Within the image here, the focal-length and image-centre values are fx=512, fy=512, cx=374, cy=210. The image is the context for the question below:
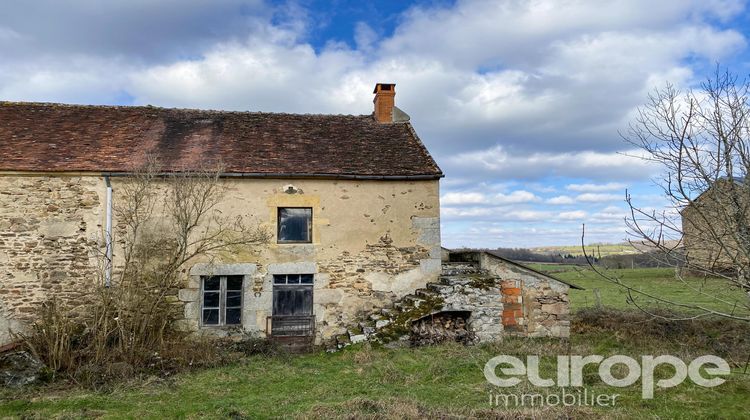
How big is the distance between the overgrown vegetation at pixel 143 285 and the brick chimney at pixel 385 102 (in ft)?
18.5

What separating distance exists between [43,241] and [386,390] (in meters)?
8.39

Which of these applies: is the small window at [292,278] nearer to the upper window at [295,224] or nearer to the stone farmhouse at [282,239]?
the stone farmhouse at [282,239]

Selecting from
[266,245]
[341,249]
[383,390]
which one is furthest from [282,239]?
[383,390]

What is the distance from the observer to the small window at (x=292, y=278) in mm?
12141

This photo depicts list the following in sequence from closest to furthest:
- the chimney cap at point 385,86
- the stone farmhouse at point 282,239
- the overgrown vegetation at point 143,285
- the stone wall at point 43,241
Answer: the overgrown vegetation at point 143,285, the stone wall at point 43,241, the stone farmhouse at point 282,239, the chimney cap at point 385,86

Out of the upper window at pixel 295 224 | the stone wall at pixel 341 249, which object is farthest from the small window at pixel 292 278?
the upper window at pixel 295 224

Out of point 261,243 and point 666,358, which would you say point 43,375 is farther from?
point 666,358

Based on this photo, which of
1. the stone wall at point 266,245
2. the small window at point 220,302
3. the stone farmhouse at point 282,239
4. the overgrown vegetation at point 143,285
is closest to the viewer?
the overgrown vegetation at point 143,285

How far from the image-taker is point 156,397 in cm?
789

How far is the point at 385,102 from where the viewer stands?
610 inches

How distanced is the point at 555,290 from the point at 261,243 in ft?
23.5

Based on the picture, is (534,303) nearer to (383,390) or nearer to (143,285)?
(383,390)

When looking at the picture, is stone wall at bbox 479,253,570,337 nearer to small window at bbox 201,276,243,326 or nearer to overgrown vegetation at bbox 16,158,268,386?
overgrown vegetation at bbox 16,158,268,386

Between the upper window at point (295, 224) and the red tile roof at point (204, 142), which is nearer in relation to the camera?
the red tile roof at point (204, 142)
